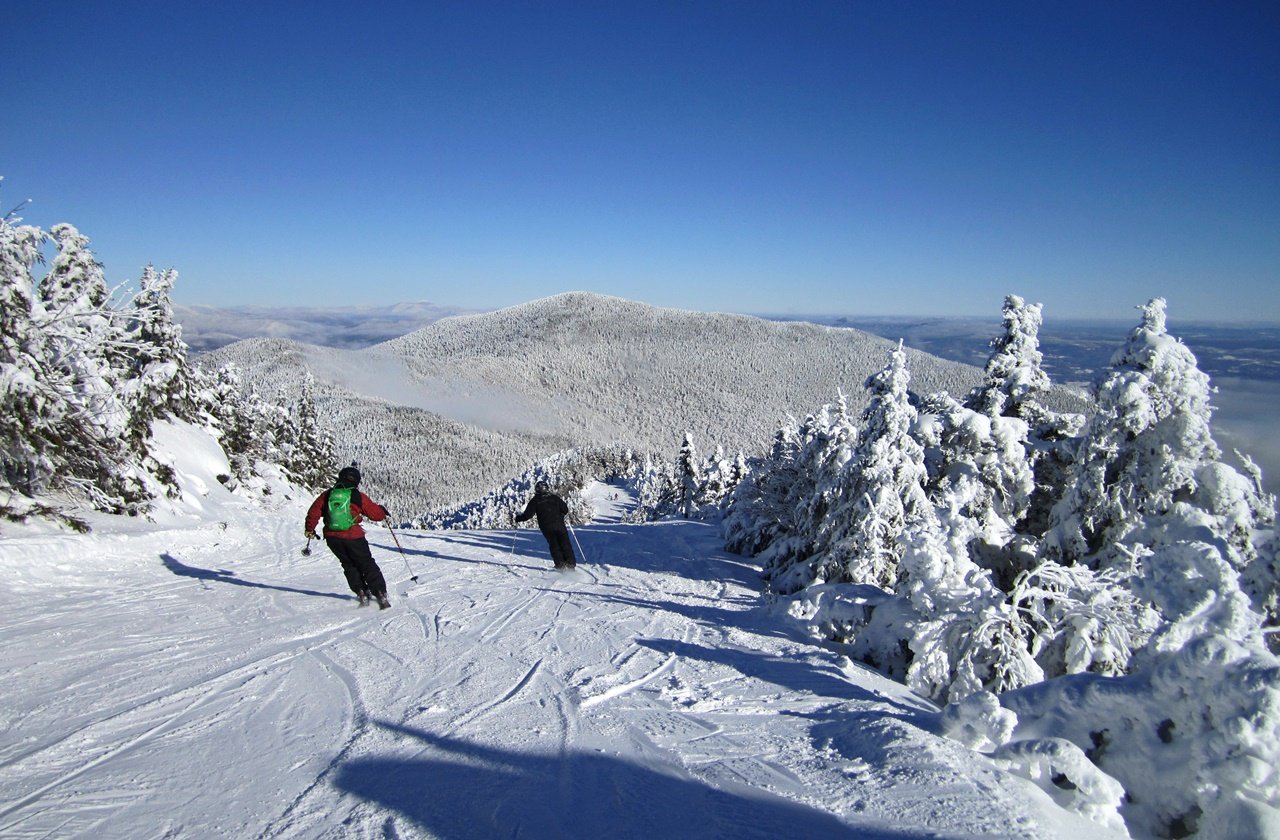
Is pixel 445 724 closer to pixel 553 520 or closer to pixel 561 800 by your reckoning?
pixel 561 800

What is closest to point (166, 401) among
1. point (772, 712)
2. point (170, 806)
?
point (170, 806)

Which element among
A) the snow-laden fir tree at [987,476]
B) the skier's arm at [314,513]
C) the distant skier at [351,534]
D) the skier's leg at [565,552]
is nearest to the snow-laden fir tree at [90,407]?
the skier's arm at [314,513]

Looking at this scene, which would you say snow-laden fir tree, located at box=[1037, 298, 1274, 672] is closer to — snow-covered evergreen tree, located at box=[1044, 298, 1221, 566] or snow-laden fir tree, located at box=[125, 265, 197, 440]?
snow-covered evergreen tree, located at box=[1044, 298, 1221, 566]

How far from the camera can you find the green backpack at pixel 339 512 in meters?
8.23

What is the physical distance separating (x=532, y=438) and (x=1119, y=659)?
186 m

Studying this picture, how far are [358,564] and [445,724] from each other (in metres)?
4.17

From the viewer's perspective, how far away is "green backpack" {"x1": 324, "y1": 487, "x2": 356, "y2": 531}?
27.0 ft

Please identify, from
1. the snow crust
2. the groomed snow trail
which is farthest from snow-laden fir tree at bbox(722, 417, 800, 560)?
the groomed snow trail

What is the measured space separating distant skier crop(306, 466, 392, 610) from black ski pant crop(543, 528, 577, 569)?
12.4 feet

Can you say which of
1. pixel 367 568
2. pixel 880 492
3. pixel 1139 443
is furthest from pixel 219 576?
pixel 1139 443

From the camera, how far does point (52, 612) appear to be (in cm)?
736

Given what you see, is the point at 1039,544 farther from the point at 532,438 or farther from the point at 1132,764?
the point at 532,438

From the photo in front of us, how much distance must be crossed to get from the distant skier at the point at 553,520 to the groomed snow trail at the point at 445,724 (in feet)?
8.82

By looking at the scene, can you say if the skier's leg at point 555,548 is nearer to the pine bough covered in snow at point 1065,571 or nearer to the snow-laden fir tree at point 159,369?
the pine bough covered in snow at point 1065,571
